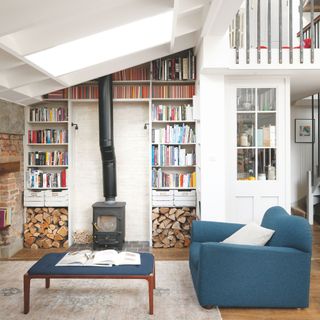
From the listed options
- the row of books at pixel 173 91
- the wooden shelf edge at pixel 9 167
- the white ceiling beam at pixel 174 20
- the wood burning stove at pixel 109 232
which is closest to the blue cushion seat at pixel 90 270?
the wooden shelf edge at pixel 9 167

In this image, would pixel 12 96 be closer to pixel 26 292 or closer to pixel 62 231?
pixel 62 231

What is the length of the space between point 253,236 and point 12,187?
3.28 m

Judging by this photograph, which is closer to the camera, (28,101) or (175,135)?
(28,101)

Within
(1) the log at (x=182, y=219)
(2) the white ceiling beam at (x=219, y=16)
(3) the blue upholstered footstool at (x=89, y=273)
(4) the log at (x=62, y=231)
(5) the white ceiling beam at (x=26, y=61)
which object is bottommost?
(4) the log at (x=62, y=231)

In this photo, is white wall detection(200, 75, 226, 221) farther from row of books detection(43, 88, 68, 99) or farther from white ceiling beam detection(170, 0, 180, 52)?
row of books detection(43, 88, 68, 99)

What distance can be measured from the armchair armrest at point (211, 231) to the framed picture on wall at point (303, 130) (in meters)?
4.77

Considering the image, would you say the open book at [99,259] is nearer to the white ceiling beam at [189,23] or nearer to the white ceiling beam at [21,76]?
the white ceiling beam at [21,76]

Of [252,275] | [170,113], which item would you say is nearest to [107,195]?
[170,113]

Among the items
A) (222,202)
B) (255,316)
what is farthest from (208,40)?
(255,316)

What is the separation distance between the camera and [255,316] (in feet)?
10.3

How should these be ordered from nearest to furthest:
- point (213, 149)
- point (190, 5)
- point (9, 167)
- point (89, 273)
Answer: point (89, 273) → point (190, 5) → point (213, 149) → point (9, 167)

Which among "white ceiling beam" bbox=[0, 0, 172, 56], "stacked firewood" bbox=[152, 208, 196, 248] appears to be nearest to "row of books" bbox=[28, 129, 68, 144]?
"stacked firewood" bbox=[152, 208, 196, 248]

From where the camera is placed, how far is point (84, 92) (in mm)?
5473

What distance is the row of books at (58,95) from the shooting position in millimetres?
5449
